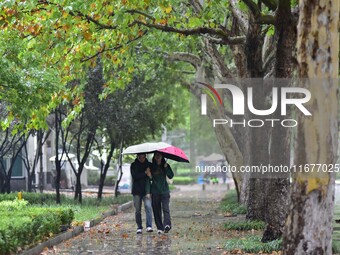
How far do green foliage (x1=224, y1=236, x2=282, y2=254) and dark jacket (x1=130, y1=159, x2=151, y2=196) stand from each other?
135 inches

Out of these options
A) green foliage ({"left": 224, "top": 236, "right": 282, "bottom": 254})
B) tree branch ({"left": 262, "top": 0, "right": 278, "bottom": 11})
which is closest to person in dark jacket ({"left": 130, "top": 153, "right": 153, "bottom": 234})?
green foliage ({"left": 224, "top": 236, "right": 282, "bottom": 254})

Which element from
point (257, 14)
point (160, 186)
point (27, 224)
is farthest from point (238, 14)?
point (27, 224)

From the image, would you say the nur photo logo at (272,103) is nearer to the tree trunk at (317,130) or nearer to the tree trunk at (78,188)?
the tree trunk at (317,130)

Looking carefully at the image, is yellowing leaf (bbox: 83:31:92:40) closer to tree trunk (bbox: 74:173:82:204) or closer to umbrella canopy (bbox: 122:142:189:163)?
umbrella canopy (bbox: 122:142:189:163)

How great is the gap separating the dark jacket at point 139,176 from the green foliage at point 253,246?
3421 millimetres

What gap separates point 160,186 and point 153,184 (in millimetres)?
171

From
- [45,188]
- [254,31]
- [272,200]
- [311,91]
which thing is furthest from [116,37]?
[45,188]

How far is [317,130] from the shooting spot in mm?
10734

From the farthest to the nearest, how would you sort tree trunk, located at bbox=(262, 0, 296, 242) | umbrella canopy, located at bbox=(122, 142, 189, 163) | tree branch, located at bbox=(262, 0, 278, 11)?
umbrella canopy, located at bbox=(122, 142, 189, 163)
tree branch, located at bbox=(262, 0, 278, 11)
tree trunk, located at bbox=(262, 0, 296, 242)

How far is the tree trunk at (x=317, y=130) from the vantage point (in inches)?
418

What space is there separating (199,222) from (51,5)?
9.43 meters

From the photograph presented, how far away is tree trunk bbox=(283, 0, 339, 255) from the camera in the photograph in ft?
34.9

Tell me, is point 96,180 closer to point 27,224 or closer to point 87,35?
point 87,35

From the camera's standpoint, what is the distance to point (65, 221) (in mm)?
19922
